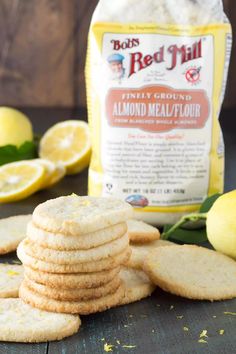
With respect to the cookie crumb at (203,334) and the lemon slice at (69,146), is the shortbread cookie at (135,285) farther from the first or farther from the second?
the lemon slice at (69,146)

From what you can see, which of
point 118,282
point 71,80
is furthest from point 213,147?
point 71,80

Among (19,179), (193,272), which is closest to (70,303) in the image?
(193,272)

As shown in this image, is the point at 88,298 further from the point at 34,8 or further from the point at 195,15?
the point at 34,8

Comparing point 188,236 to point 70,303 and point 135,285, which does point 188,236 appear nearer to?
point 135,285

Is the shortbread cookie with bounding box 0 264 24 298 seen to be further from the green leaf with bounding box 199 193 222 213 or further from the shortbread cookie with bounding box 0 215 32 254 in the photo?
the green leaf with bounding box 199 193 222 213

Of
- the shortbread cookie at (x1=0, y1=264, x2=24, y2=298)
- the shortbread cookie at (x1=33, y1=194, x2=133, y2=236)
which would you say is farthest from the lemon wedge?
the shortbread cookie at (x1=33, y1=194, x2=133, y2=236)

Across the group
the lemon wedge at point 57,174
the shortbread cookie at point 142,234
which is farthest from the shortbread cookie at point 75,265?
the lemon wedge at point 57,174
